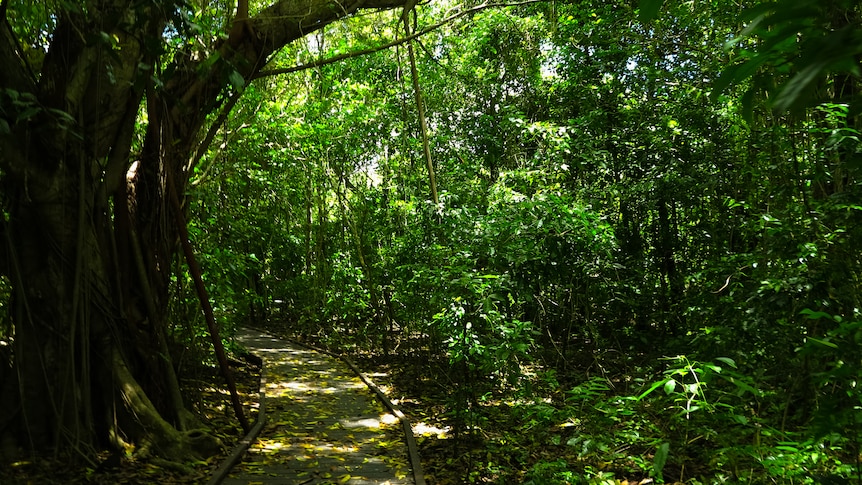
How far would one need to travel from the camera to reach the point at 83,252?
15.6 feet

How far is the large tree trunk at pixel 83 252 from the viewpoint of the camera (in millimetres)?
4430

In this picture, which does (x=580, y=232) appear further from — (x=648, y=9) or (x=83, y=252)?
(x=648, y=9)

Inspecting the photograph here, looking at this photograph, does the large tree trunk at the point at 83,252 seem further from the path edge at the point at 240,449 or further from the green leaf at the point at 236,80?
the green leaf at the point at 236,80

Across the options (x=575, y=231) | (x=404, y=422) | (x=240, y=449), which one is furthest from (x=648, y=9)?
(x=404, y=422)

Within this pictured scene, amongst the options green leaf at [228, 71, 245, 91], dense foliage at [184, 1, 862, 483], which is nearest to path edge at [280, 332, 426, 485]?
dense foliage at [184, 1, 862, 483]

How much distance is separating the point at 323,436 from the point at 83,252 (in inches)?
116

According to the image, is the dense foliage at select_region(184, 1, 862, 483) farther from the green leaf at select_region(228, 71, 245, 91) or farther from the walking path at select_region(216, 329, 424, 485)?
the green leaf at select_region(228, 71, 245, 91)

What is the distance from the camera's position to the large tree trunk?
14.5 ft

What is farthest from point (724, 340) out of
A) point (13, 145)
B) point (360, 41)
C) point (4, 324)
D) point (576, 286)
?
point (360, 41)

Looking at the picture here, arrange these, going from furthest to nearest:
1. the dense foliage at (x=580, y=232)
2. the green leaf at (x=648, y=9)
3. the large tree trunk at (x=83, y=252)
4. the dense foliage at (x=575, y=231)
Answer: the large tree trunk at (x=83, y=252) → the dense foliage at (x=580, y=232) → the dense foliage at (x=575, y=231) → the green leaf at (x=648, y=9)

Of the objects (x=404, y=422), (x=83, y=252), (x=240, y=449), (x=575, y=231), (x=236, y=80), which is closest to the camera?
(x=236, y=80)

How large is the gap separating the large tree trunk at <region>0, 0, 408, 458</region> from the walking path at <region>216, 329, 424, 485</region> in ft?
2.32

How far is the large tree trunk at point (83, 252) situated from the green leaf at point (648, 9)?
3.58 metres

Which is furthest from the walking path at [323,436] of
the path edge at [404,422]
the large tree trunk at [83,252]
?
the large tree trunk at [83,252]
